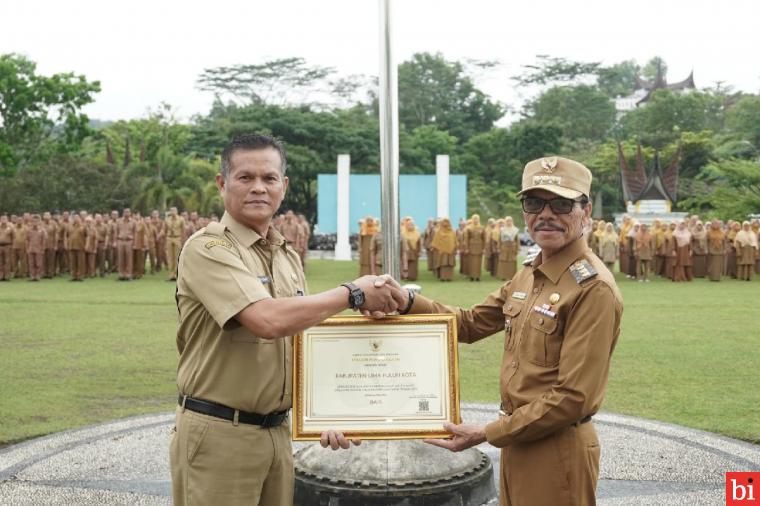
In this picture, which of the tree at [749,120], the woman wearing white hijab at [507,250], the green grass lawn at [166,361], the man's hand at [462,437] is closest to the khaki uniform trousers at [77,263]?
the green grass lawn at [166,361]

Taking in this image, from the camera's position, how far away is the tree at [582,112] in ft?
163

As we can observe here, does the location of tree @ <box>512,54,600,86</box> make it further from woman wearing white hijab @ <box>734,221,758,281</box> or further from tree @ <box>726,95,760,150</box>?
woman wearing white hijab @ <box>734,221,758,281</box>

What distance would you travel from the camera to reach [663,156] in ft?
134

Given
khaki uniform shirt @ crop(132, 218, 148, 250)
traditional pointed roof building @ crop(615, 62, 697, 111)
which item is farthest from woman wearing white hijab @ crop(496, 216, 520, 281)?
traditional pointed roof building @ crop(615, 62, 697, 111)

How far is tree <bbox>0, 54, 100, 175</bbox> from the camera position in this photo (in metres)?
31.5

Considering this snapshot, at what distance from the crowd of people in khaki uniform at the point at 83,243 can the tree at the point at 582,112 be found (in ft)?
112

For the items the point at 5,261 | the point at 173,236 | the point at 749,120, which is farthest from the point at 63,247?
the point at 749,120

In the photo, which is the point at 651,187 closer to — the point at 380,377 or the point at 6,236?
the point at 6,236

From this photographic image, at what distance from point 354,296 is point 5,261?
1837 centimetres

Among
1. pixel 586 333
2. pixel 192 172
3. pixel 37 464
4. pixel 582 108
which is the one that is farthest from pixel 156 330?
pixel 582 108

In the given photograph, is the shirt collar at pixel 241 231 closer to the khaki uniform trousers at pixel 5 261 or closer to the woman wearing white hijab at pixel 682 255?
the khaki uniform trousers at pixel 5 261

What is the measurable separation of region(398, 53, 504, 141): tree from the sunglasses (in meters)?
47.4

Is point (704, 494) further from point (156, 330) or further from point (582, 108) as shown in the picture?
point (582, 108)

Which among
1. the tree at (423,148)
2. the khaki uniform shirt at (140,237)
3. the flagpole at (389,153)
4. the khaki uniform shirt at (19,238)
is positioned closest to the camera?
the flagpole at (389,153)
